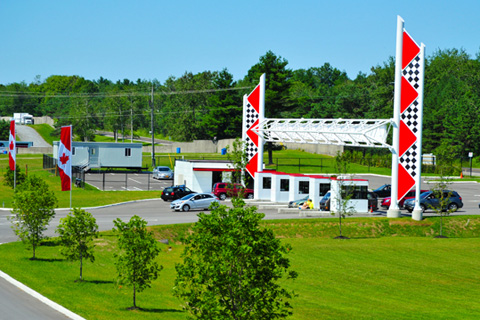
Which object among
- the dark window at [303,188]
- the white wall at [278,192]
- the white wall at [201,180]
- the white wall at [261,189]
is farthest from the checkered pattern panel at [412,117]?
the white wall at [201,180]

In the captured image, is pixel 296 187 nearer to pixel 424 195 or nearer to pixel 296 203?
pixel 296 203

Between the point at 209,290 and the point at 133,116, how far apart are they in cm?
12135

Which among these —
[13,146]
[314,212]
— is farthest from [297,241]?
[13,146]

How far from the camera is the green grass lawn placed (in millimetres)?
19438

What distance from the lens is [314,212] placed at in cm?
4394

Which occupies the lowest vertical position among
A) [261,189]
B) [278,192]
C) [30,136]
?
[278,192]

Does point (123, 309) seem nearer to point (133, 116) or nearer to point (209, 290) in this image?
point (209, 290)

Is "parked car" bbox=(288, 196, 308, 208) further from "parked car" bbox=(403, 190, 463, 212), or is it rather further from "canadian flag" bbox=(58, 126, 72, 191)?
"canadian flag" bbox=(58, 126, 72, 191)

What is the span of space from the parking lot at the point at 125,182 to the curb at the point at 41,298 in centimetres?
3783

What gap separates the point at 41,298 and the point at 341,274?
1332 centimetres

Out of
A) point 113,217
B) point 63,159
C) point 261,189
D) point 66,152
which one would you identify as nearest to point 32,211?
point 66,152

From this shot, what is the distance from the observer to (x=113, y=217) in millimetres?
41875

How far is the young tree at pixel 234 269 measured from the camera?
11672mm

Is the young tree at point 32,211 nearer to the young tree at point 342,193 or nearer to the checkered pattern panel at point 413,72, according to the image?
the young tree at point 342,193
